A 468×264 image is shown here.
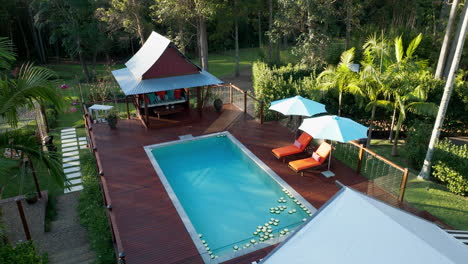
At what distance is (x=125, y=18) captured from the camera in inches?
992

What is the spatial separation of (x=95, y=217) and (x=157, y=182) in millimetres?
2398

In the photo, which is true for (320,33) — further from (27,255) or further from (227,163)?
(27,255)

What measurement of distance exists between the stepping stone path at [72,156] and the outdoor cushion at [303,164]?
8.02 metres

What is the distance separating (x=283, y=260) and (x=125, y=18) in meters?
24.3

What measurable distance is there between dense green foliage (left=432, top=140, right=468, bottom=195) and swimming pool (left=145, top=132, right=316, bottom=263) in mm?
4875

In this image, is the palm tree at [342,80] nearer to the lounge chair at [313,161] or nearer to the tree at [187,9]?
the lounge chair at [313,161]

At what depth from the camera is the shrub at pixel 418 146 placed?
12.8 metres

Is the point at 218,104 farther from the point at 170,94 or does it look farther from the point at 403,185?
the point at 403,185

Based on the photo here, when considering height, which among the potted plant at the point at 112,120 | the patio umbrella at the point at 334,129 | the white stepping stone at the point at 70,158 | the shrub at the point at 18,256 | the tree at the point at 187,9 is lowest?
the white stepping stone at the point at 70,158

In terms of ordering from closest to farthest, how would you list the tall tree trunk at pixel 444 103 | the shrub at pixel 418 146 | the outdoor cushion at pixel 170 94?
the tall tree trunk at pixel 444 103
the shrub at pixel 418 146
the outdoor cushion at pixel 170 94

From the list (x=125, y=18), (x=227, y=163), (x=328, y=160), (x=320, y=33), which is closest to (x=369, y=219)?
(x=328, y=160)

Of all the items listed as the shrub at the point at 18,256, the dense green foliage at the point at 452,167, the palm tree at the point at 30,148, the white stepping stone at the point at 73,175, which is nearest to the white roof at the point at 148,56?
the white stepping stone at the point at 73,175

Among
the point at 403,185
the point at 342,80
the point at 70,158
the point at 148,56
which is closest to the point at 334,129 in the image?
the point at 403,185

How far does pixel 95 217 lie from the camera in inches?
393
